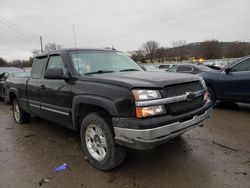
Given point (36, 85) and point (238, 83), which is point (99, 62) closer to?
point (36, 85)

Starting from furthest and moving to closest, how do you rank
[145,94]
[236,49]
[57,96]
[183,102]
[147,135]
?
[236,49], [57,96], [183,102], [145,94], [147,135]

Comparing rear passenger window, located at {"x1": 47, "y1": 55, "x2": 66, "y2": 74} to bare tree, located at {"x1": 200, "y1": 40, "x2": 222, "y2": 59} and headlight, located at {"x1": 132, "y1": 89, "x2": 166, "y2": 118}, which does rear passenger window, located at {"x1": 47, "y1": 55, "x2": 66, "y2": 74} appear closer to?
headlight, located at {"x1": 132, "y1": 89, "x2": 166, "y2": 118}

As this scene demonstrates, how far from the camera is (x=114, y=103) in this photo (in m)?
2.87

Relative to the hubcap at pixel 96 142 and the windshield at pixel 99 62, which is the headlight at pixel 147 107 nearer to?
the hubcap at pixel 96 142

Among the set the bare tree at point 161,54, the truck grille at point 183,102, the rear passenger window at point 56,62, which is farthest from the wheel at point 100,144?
the bare tree at point 161,54

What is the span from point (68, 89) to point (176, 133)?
1.89 meters

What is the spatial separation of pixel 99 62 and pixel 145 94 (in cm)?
167

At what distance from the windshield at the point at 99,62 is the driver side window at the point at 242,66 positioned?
146 inches

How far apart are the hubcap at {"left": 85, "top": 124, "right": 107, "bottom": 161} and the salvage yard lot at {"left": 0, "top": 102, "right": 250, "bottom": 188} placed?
9.4 inches

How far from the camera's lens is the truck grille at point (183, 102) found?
9.53 feet

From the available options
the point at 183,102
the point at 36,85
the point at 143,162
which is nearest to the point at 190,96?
the point at 183,102

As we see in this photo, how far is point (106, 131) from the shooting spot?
3.08 metres

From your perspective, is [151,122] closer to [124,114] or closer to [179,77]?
[124,114]

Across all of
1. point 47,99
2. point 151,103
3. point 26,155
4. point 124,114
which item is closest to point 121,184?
point 124,114
